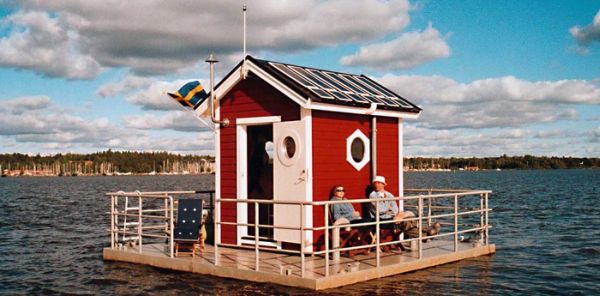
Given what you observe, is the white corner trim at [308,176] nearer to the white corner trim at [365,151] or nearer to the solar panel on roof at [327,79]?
the white corner trim at [365,151]

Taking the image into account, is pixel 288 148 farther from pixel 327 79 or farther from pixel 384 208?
pixel 327 79

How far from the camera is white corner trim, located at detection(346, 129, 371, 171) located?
13.7 metres

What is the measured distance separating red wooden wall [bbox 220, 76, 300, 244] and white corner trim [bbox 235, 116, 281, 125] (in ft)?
0.25

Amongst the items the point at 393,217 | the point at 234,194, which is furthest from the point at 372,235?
the point at 234,194

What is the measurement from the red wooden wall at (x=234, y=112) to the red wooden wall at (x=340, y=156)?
1058 millimetres

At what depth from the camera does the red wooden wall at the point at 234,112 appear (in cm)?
1375

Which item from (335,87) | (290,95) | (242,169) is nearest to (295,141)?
(290,95)

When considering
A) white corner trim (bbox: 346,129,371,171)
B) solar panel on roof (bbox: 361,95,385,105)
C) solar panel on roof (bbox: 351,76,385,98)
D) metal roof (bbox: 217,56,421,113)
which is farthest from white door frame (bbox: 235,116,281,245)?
solar panel on roof (bbox: 351,76,385,98)

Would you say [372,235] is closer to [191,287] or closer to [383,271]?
[383,271]

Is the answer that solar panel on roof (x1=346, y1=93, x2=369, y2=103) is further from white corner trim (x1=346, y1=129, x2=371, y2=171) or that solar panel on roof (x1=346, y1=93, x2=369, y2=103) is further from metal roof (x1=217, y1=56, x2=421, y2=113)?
white corner trim (x1=346, y1=129, x2=371, y2=171)

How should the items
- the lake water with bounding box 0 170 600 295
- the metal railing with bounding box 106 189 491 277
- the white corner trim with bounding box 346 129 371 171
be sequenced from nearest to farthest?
1. the metal railing with bounding box 106 189 491 277
2. the lake water with bounding box 0 170 600 295
3. the white corner trim with bounding box 346 129 371 171

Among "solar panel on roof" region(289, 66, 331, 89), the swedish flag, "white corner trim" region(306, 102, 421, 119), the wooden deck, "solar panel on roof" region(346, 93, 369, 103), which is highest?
"solar panel on roof" region(289, 66, 331, 89)

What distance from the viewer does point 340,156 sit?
13562mm

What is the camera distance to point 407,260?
12742 millimetres
